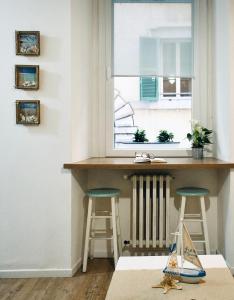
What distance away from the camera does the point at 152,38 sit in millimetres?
3467

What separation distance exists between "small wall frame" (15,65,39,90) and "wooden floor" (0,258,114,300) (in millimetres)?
1592

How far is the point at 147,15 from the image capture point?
3.46 meters

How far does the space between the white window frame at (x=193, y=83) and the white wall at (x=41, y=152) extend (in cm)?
64

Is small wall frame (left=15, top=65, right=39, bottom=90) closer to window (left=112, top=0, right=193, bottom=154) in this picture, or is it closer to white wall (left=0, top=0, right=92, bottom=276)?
white wall (left=0, top=0, right=92, bottom=276)

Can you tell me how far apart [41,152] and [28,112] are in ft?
1.14

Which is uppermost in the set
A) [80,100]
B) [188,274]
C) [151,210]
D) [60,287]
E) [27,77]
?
[27,77]

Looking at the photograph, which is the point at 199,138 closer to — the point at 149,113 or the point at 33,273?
the point at 149,113

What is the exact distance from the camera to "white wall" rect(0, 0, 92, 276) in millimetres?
2793

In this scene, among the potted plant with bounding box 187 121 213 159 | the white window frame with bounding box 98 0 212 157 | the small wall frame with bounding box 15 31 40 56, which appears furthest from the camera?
the white window frame with bounding box 98 0 212 157

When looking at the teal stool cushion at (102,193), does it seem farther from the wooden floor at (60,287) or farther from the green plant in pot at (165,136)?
the green plant in pot at (165,136)

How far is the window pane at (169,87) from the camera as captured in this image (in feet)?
11.7

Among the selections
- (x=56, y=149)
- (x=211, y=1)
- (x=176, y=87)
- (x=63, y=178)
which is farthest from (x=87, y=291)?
(x=211, y=1)

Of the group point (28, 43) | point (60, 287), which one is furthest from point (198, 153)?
point (28, 43)

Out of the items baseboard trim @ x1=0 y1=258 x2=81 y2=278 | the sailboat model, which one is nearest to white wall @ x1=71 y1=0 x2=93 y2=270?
baseboard trim @ x1=0 y1=258 x2=81 y2=278
